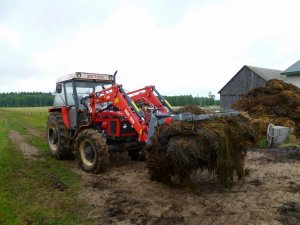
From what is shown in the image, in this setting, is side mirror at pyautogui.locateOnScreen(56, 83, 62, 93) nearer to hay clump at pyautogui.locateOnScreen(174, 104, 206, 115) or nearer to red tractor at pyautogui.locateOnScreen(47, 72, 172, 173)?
red tractor at pyautogui.locateOnScreen(47, 72, 172, 173)

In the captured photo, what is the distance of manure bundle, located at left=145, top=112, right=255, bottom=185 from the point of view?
5.18 m

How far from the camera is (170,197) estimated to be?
5.59 meters

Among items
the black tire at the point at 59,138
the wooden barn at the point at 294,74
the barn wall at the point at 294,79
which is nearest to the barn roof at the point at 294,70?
the wooden barn at the point at 294,74

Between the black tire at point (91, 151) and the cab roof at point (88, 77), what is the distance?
1.61 m

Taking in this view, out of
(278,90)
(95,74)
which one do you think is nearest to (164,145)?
(95,74)

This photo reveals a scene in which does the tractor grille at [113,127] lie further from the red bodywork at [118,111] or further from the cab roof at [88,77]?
the cab roof at [88,77]

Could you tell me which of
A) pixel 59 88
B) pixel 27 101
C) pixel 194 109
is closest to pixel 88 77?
pixel 59 88

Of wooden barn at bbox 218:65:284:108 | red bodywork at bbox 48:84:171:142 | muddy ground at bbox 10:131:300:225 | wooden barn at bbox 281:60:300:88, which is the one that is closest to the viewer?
muddy ground at bbox 10:131:300:225

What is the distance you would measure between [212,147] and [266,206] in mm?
1296

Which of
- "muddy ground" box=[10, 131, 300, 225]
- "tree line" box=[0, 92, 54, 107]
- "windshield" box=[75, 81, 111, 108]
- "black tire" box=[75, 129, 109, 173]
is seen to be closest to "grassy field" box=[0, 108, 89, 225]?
"muddy ground" box=[10, 131, 300, 225]

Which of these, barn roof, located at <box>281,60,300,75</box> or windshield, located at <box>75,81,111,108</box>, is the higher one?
barn roof, located at <box>281,60,300,75</box>

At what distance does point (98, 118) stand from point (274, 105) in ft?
30.3

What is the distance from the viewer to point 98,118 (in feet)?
26.8

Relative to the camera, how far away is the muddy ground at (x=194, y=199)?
4.68 metres
